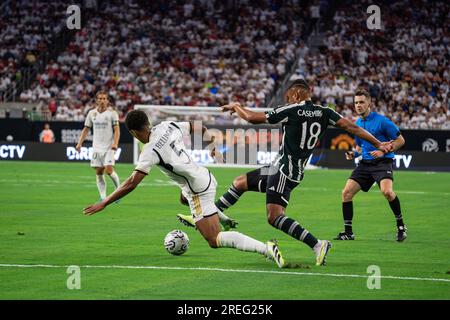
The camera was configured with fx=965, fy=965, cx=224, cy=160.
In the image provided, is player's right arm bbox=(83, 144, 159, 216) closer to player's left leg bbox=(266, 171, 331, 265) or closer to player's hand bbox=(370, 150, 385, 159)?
player's left leg bbox=(266, 171, 331, 265)

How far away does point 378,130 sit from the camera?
16.0 m

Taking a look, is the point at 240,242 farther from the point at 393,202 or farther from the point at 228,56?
the point at 228,56

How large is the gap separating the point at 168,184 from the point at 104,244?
14.9 meters

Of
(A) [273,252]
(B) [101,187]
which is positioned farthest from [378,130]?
(B) [101,187]

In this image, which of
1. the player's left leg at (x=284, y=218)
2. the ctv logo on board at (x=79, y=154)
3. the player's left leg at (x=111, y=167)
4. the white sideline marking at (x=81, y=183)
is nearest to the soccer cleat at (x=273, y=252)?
the player's left leg at (x=284, y=218)

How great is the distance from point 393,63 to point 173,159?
35.6 metres

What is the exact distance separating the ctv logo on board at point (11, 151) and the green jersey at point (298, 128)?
103 feet

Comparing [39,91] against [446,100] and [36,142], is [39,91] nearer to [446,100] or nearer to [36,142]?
[36,142]

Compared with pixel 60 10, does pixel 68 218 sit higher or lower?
lower

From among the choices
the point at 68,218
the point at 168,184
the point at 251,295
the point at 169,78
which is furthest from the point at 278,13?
the point at 251,295

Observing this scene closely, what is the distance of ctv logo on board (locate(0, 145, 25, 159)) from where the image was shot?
140 feet

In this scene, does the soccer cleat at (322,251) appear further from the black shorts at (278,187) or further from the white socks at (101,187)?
the white socks at (101,187)

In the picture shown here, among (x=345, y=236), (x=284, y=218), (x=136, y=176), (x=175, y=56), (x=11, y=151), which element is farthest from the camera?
(x=175, y=56)

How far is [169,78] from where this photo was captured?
48188mm
